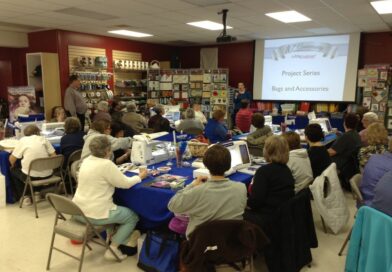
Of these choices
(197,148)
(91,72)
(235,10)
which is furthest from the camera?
(91,72)

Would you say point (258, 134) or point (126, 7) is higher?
point (126, 7)

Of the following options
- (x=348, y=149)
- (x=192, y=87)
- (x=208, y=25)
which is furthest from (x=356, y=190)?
(x=192, y=87)

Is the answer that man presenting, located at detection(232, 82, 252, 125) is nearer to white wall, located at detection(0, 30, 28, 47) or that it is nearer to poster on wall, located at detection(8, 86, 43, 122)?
poster on wall, located at detection(8, 86, 43, 122)

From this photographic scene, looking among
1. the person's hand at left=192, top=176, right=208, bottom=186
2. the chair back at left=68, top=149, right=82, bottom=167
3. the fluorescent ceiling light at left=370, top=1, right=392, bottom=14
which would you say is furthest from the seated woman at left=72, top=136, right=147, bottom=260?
the fluorescent ceiling light at left=370, top=1, right=392, bottom=14

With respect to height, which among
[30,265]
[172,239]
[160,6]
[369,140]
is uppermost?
[160,6]

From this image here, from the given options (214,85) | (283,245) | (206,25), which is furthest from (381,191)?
(214,85)

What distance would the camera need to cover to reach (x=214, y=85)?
984 centimetres

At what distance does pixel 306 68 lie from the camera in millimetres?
9516

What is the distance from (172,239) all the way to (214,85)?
7522mm

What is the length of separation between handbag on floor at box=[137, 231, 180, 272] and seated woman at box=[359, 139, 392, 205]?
5.66 feet

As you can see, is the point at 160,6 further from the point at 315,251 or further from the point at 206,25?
the point at 315,251

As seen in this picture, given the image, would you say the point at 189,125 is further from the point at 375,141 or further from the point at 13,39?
the point at 13,39

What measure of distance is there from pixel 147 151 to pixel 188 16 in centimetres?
372

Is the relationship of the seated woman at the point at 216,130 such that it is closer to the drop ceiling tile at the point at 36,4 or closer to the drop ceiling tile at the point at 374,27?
the drop ceiling tile at the point at 36,4
